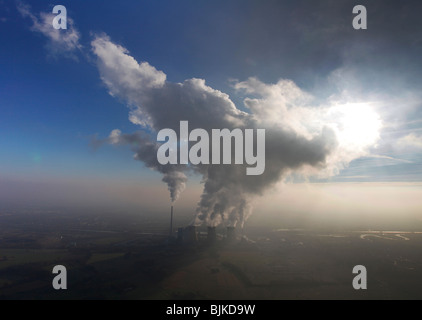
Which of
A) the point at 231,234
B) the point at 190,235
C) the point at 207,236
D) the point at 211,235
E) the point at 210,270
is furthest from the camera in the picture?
the point at 231,234

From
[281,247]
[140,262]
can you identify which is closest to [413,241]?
[281,247]

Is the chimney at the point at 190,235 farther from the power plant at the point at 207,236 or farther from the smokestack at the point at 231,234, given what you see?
A: the smokestack at the point at 231,234

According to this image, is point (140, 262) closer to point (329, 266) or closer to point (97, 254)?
point (97, 254)

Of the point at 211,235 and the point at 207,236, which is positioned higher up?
the point at 211,235

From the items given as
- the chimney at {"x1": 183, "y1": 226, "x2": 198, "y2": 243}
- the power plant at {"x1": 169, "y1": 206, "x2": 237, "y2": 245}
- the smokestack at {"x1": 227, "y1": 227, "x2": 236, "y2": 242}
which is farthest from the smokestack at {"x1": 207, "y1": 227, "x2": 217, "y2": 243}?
the smokestack at {"x1": 227, "y1": 227, "x2": 236, "y2": 242}

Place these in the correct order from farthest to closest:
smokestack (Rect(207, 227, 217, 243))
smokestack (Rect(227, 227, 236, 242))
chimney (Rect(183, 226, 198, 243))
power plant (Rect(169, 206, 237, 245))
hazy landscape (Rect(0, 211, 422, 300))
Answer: smokestack (Rect(227, 227, 236, 242)) < chimney (Rect(183, 226, 198, 243)) < power plant (Rect(169, 206, 237, 245)) < smokestack (Rect(207, 227, 217, 243)) < hazy landscape (Rect(0, 211, 422, 300))

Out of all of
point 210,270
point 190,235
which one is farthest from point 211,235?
point 210,270

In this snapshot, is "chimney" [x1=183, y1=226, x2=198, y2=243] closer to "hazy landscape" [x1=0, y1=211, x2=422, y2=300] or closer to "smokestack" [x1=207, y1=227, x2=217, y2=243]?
"hazy landscape" [x1=0, y1=211, x2=422, y2=300]

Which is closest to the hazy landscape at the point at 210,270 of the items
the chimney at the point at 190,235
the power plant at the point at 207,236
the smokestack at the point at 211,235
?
the power plant at the point at 207,236

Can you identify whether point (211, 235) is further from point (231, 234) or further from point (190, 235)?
point (231, 234)

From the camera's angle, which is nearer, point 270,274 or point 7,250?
point 270,274

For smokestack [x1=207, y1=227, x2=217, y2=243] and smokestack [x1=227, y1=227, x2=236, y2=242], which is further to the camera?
smokestack [x1=227, y1=227, x2=236, y2=242]
